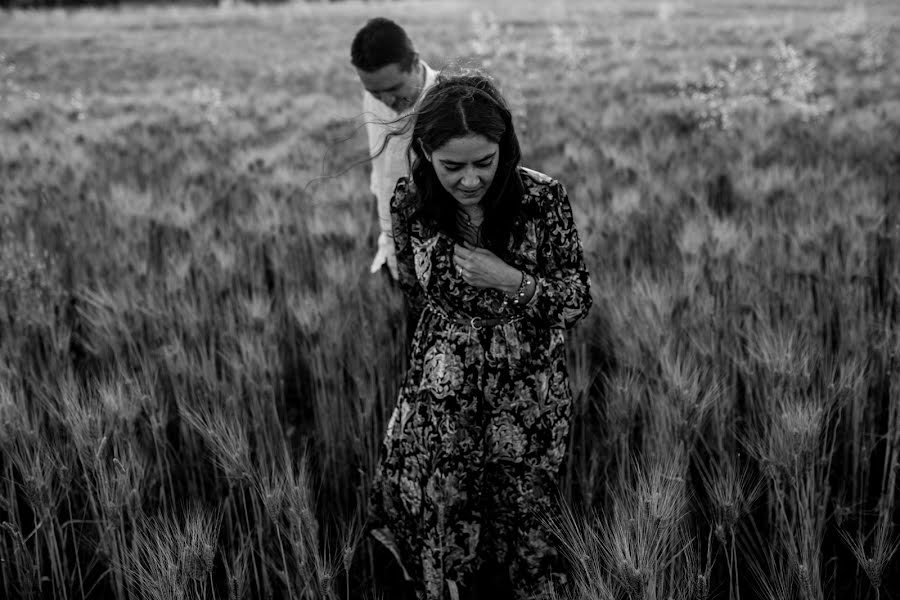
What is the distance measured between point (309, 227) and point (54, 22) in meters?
26.3

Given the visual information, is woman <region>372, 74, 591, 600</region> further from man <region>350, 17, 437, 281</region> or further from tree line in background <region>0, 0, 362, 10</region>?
tree line in background <region>0, 0, 362, 10</region>

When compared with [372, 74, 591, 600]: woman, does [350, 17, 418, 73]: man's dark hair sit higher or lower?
higher

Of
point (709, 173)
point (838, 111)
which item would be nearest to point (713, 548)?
point (709, 173)

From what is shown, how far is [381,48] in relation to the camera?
1.74 meters

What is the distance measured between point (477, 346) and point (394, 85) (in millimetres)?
845

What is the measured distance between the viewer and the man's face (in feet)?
5.84

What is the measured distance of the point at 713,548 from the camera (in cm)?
168

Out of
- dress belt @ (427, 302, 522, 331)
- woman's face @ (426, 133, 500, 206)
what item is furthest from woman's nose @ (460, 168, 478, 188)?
dress belt @ (427, 302, 522, 331)

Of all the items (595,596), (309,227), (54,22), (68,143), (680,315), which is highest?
(54,22)

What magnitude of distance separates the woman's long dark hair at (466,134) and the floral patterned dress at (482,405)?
45 mm

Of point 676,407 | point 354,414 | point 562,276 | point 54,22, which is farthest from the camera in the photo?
point 54,22

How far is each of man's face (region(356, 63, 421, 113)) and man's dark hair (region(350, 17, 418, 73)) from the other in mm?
15

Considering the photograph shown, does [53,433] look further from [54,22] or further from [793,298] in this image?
[54,22]

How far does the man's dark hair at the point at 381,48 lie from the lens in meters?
1.74
